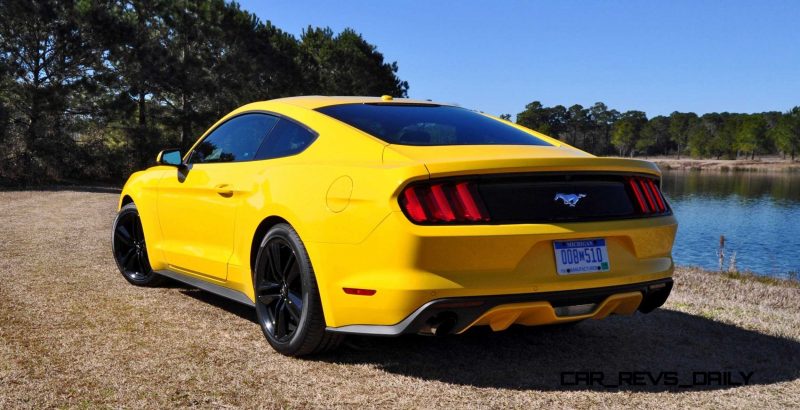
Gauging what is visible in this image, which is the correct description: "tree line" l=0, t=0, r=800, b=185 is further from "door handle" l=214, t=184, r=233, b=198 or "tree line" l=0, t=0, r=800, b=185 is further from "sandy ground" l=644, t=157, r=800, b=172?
"sandy ground" l=644, t=157, r=800, b=172

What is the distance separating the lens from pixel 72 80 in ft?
85.2

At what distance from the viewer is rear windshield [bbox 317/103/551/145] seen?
13.6 ft

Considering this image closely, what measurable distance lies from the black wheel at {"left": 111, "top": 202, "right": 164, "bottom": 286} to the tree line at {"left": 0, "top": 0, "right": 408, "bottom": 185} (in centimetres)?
1984

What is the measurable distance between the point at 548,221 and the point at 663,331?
6.58ft

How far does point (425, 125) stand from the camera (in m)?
4.38

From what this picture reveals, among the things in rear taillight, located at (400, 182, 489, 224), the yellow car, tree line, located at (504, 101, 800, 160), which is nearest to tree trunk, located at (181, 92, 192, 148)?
the yellow car

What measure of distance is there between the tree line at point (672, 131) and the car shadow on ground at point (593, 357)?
4464 inches

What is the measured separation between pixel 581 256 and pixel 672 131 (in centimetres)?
15801

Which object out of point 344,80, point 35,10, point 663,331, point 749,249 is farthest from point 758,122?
point 663,331

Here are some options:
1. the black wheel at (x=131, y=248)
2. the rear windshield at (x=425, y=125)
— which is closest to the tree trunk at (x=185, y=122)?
the black wheel at (x=131, y=248)

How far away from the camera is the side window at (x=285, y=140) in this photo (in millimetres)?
4363

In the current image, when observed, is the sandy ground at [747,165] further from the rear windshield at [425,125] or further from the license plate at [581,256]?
the license plate at [581,256]

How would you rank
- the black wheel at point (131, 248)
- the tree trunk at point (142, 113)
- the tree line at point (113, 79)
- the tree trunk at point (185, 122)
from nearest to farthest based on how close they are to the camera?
the black wheel at point (131, 248) < the tree line at point (113, 79) < the tree trunk at point (142, 113) < the tree trunk at point (185, 122)

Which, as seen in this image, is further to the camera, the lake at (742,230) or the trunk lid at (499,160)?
the lake at (742,230)
